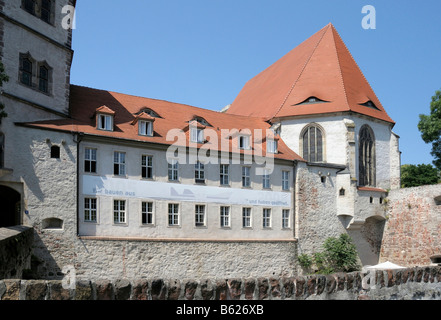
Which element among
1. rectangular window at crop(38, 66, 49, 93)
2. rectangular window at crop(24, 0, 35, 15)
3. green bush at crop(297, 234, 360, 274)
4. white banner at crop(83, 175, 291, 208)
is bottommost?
green bush at crop(297, 234, 360, 274)

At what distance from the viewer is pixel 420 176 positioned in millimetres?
56406

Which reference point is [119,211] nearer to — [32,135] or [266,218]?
[32,135]

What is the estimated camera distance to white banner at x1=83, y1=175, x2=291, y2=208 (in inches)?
985

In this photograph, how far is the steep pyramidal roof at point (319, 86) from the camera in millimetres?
35344

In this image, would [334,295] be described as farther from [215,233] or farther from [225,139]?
[225,139]

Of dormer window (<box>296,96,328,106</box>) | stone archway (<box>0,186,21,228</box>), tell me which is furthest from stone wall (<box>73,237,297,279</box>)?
dormer window (<box>296,96,328,106</box>)

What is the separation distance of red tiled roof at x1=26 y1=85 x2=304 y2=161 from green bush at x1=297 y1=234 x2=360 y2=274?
585 centimetres

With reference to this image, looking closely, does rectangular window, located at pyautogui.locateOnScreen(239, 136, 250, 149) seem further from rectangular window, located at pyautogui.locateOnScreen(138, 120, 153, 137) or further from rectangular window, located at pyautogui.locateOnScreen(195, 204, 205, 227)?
rectangular window, located at pyautogui.locateOnScreen(138, 120, 153, 137)

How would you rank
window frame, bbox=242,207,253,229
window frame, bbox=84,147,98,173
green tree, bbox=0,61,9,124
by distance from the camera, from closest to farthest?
1. green tree, bbox=0,61,9,124
2. window frame, bbox=84,147,98,173
3. window frame, bbox=242,207,253,229

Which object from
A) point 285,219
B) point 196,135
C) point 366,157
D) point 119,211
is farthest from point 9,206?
point 366,157

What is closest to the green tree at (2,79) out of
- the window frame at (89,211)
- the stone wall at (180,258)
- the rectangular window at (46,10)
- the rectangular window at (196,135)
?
the rectangular window at (46,10)

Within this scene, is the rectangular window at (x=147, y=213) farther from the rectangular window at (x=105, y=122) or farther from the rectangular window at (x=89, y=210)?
the rectangular window at (x=105, y=122)

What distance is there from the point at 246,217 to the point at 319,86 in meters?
12.4
